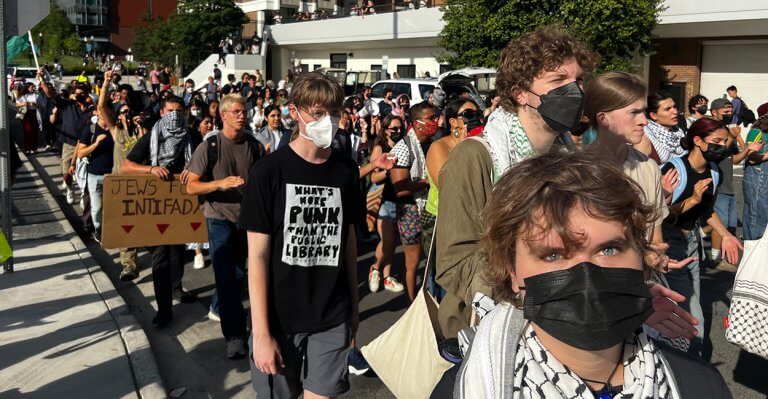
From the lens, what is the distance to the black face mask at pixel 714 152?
176 inches

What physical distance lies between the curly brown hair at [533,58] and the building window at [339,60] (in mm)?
40349

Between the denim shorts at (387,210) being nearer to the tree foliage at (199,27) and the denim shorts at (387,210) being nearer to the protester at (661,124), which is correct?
the protester at (661,124)

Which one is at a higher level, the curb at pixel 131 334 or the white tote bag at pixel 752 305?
the white tote bag at pixel 752 305

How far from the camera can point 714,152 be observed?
4473 millimetres

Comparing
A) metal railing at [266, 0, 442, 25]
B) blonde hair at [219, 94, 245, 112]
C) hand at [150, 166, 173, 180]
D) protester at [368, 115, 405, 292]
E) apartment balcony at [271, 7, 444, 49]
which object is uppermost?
metal railing at [266, 0, 442, 25]

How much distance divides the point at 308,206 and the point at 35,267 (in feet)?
17.5

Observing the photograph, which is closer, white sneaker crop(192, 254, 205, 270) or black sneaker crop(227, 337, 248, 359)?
black sneaker crop(227, 337, 248, 359)

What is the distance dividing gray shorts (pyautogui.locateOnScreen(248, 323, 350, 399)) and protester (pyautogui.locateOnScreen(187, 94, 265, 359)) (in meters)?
1.94

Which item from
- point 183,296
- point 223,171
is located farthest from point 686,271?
point 183,296

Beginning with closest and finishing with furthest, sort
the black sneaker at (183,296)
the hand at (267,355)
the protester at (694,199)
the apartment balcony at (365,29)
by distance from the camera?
the hand at (267,355) → the protester at (694,199) → the black sneaker at (183,296) → the apartment balcony at (365,29)

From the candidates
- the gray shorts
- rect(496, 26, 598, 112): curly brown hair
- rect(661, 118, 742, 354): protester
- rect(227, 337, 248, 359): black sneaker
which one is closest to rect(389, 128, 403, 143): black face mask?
rect(227, 337, 248, 359): black sneaker

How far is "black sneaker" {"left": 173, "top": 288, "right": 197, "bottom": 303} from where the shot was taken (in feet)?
21.3

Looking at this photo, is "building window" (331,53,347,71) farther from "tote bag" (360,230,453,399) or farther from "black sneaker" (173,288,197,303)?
"tote bag" (360,230,453,399)

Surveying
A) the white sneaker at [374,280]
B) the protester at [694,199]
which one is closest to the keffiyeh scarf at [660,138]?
the protester at [694,199]
